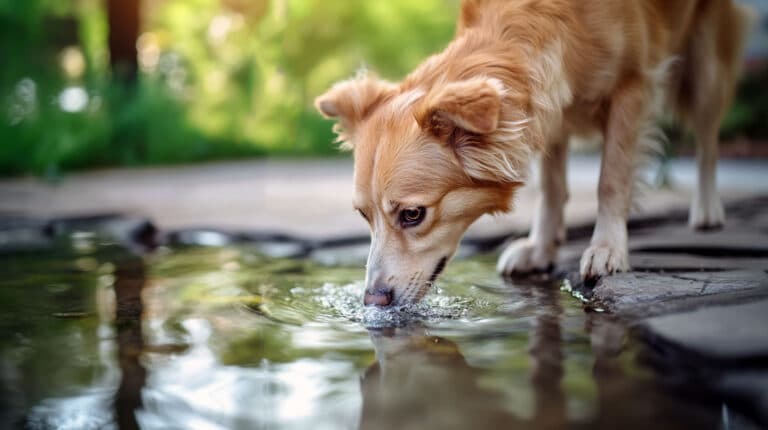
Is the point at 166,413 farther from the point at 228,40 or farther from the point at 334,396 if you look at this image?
the point at 228,40

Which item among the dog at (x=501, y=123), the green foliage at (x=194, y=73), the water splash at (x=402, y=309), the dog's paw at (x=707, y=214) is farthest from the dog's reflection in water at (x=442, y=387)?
the green foliage at (x=194, y=73)

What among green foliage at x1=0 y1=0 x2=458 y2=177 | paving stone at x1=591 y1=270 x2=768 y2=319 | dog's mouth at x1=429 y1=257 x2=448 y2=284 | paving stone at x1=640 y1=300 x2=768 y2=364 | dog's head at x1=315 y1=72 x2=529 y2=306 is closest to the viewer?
paving stone at x1=640 y1=300 x2=768 y2=364

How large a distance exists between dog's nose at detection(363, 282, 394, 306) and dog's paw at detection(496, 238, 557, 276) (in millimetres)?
866

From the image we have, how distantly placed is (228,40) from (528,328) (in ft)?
35.9

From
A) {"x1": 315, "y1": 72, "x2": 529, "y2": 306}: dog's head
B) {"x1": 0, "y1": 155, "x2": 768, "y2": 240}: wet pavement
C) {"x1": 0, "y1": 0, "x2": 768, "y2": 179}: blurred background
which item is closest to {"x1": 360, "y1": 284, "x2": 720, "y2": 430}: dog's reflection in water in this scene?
{"x1": 315, "y1": 72, "x2": 529, "y2": 306}: dog's head

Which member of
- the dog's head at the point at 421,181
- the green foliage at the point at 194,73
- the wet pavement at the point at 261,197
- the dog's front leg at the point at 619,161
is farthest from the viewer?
the green foliage at the point at 194,73

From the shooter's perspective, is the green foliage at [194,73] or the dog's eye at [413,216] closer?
the dog's eye at [413,216]

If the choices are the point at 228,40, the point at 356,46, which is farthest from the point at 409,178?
the point at 356,46

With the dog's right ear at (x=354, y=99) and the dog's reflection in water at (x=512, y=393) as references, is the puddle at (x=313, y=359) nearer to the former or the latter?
the dog's reflection in water at (x=512, y=393)

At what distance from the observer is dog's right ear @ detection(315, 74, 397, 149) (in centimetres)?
311

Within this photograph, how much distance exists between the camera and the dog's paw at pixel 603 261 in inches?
115

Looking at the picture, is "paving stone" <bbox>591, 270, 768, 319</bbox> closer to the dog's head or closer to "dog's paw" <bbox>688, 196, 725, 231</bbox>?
the dog's head

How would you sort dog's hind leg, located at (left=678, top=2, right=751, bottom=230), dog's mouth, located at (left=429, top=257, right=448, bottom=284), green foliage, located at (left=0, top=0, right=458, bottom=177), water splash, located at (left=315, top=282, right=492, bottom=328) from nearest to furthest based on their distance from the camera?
water splash, located at (left=315, top=282, right=492, bottom=328) < dog's mouth, located at (left=429, top=257, right=448, bottom=284) < dog's hind leg, located at (left=678, top=2, right=751, bottom=230) < green foliage, located at (left=0, top=0, right=458, bottom=177)

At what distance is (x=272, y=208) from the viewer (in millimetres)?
5836
